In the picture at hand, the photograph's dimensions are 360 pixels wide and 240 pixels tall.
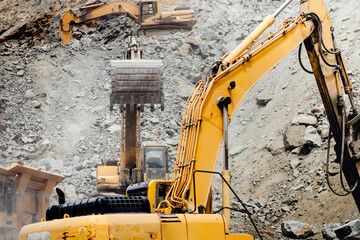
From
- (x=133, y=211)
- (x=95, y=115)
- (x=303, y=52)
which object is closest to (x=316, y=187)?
(x=133, y=211)

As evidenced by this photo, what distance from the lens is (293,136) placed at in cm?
1250

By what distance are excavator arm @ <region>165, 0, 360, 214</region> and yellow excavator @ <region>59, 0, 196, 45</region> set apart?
42.0ft

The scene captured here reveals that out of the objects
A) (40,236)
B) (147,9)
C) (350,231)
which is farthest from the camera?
(147,9)

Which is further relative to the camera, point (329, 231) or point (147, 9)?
point (147, 9)

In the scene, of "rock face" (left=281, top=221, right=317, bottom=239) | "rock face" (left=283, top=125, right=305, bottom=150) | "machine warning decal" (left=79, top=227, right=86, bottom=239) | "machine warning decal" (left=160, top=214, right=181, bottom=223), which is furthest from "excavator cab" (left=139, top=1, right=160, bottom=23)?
"machine warning decal" (left=79, top=227, right=86, bottom=239)

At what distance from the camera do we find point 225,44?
20.5 meters

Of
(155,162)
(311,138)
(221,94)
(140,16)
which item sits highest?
(140,16)

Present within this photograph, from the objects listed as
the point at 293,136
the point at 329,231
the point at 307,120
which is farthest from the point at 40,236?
the point at 307,120

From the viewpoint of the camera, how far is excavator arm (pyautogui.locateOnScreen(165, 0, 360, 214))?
6.18 metres

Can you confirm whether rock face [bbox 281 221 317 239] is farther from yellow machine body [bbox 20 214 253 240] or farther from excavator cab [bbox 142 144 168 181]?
yellow machine body [bbox 20 214 253 240]

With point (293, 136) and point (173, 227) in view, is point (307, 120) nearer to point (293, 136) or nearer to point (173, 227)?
point (293, 136)

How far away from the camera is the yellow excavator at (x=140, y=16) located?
792 inches

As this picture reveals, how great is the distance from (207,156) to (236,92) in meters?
0.90

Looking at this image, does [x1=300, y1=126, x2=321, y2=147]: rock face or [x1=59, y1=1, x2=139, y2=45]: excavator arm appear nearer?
[x1=300, y1=126, x2=321, y2=147]: rock face
